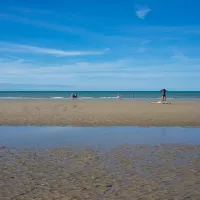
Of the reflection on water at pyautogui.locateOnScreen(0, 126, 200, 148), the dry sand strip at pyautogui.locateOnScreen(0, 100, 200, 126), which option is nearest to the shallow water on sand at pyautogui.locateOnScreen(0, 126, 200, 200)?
the reflection on water at pyautogui.locateOnScreen(0, 126, 200, 148)

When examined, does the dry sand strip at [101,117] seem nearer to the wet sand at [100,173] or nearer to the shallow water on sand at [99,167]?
the shallow water on sand at [99,167]

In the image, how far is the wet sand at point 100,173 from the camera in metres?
6.66

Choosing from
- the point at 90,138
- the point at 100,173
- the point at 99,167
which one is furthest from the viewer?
the point at 90,138

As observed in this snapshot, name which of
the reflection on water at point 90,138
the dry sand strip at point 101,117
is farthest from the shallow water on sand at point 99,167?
the dry sand strip at point 101,117

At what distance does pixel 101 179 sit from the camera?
763 centimetres

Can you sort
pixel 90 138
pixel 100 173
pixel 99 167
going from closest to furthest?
pixel 100 173 < pixel 99 167 < pixel 90 138

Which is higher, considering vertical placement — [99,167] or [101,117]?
[101,117]

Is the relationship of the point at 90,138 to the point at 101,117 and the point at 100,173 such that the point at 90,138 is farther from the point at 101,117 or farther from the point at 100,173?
the point at 101,117

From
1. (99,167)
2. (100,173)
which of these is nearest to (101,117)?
(99,167)

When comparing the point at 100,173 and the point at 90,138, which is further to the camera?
the point at 90,138

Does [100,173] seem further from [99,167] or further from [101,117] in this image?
[101,117]

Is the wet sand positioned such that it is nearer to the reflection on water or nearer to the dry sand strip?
the reflection on water

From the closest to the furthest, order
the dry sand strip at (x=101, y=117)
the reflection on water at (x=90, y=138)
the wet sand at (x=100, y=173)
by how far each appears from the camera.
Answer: the wet sand at (x=100, y=173)
the reflection on water at (x=90, y=138)
the dry sand strip at (x=101, y=117)

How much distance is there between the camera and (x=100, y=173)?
26.8 feet
